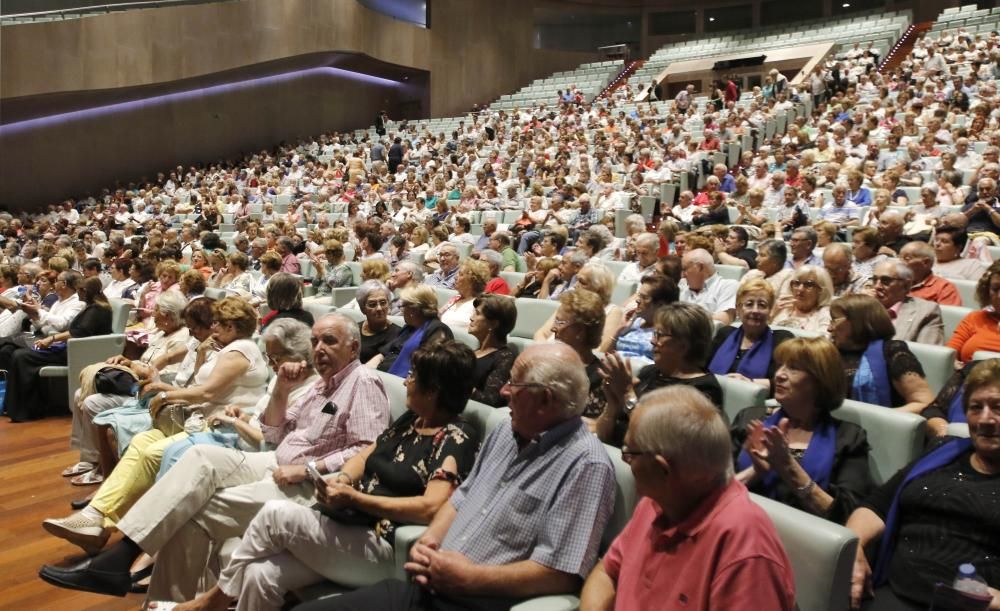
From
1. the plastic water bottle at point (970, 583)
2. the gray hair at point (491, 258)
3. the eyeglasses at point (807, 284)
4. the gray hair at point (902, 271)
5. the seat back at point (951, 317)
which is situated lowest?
the plastic water bottle at point (970, 583)

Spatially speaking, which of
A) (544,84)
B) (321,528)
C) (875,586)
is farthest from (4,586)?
(544,84)

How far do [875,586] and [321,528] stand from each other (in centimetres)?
120

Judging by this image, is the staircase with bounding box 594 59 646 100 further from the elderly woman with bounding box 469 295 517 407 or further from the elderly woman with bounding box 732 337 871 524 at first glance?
the elderly woman with bounding box 732 337 871 524

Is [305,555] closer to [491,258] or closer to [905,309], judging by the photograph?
[905,309]

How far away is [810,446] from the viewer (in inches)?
66.6

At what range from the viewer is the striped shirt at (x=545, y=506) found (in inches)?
58.6

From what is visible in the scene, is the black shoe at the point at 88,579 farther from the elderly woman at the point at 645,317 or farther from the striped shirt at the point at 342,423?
the elderly woman at the point at 645,317

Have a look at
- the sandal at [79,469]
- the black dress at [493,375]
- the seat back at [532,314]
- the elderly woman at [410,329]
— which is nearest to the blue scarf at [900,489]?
the black dress at [493,375]

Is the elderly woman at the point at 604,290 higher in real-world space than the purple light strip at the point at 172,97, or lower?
lower

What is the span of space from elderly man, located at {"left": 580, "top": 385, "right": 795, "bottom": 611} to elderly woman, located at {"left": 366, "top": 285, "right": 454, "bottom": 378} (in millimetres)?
1727

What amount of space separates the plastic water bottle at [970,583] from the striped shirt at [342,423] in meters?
1.42

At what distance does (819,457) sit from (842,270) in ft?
5.99

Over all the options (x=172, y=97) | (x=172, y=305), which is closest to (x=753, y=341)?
(x=172, y=305)

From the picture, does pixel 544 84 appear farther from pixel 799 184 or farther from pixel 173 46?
pixel 799 184
